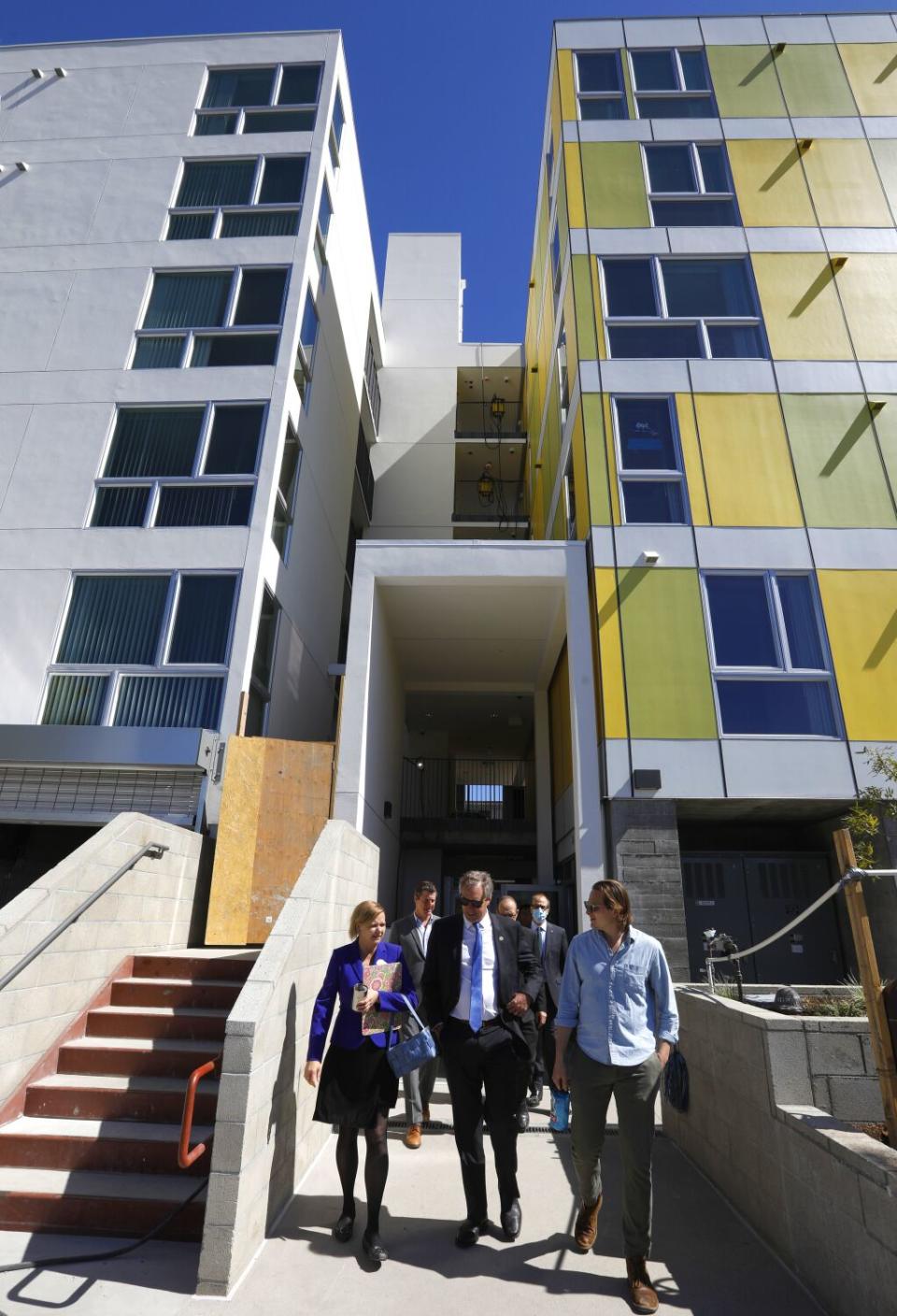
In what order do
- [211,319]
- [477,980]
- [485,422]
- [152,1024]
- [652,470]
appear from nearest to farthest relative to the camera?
[477,980] → [152,1024] → [652,470] → [211,319] → [485,422]

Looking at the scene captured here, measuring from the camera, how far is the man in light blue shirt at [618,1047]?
11.1 feet

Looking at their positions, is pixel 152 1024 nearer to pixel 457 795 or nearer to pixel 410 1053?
pixel 410 1053

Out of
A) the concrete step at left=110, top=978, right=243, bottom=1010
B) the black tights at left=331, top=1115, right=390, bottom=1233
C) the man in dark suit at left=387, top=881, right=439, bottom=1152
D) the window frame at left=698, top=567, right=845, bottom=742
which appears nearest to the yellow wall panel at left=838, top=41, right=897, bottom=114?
the window frame at left=698, top=567, right=845, bottom=742

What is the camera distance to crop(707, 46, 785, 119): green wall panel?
1339 cm

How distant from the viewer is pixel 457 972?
4.08m

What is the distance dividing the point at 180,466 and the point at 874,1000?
36.3 ft

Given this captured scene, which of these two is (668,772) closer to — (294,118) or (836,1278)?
(836,1278)

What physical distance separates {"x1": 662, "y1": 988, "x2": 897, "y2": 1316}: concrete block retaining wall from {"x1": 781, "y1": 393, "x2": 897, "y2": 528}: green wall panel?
801 cm

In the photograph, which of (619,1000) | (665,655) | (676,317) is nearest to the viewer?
(619,1000)

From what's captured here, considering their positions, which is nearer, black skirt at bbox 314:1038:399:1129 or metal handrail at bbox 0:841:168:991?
black skirt at bbox 314:1038:399:1129

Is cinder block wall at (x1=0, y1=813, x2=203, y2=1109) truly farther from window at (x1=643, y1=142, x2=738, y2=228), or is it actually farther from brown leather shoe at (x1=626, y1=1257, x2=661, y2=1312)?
window at (x1=643, y1=142, x2=738, y2=228)

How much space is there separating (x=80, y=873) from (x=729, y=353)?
1161 cm

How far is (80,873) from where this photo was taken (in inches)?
220

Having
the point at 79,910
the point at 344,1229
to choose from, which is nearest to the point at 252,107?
the point at 79,910
